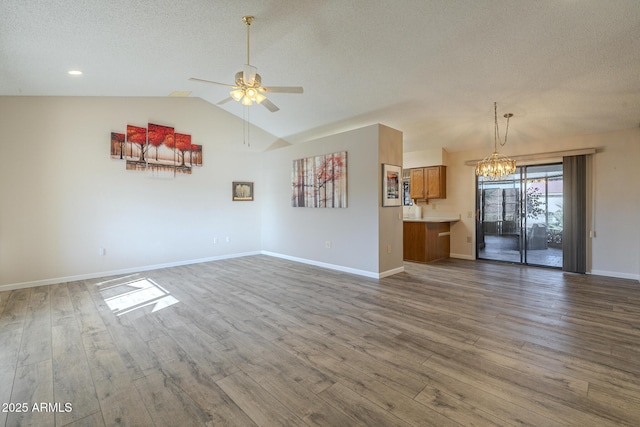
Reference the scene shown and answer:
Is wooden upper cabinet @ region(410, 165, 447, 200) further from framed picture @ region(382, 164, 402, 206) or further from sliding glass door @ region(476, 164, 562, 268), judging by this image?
framed picture @ region(382, 164, 402, 206)

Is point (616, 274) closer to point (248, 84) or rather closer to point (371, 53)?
point (371, 53)

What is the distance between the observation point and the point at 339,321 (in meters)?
3.09

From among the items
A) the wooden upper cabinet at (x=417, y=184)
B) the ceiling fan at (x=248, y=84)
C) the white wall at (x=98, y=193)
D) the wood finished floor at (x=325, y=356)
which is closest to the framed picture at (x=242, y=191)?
the white wall at (x=98, y=193)

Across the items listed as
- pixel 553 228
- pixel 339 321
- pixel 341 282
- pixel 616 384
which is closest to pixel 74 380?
pixel 339 321

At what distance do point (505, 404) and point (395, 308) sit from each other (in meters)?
1.70

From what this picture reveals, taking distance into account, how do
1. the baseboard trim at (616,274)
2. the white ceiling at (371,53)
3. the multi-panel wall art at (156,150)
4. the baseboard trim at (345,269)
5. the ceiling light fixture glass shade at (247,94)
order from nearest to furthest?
the white ceiling at (371,53) → the ceiling light fixture glass shade at (247,94) → the baseboard trim at (616,274) → the baseboard trim at (345,269) → the multi-panel wall art at (156,150)

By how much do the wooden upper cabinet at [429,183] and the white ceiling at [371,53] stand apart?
5.48ft

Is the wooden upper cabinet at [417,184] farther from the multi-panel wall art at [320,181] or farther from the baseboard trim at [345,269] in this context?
the multi-panel wall art at [320,181]

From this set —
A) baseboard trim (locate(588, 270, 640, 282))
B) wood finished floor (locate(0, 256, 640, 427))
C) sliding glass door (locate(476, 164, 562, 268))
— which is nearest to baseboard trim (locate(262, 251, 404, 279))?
wood finished floor (locate(0, 256, 640, 427))

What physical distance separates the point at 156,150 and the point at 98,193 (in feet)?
4.21

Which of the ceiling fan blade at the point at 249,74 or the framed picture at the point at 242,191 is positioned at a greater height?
the ceiling fan blade at the point at 249,74

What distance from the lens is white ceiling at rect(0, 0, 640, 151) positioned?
288cm

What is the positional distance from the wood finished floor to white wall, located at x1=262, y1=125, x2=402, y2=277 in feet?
3.51

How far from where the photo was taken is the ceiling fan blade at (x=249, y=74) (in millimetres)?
3010
